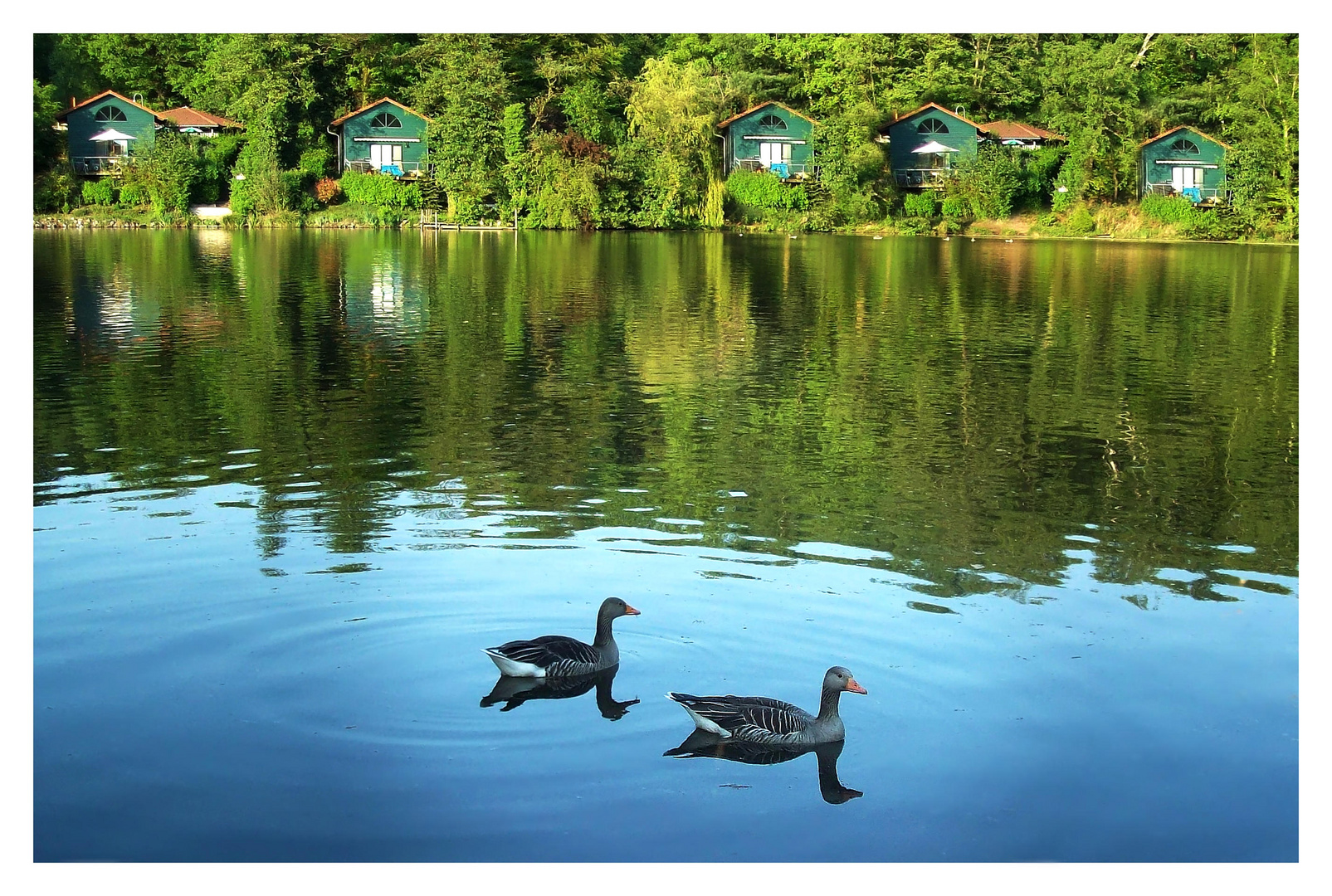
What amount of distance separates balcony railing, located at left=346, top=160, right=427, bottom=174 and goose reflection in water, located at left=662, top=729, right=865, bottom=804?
59.0 metres

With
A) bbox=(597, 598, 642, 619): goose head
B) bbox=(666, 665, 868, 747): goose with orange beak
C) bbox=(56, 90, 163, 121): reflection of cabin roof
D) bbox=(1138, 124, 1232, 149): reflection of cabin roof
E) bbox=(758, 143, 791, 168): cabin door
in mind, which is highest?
bbox=(56, 90, 163, 121): reflection of cabin roof

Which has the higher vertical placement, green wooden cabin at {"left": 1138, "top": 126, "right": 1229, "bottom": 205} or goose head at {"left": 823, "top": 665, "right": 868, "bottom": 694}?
green wooden cabin at {"left": 1138, "top": 126, "right": 1229, "bottom": 205}

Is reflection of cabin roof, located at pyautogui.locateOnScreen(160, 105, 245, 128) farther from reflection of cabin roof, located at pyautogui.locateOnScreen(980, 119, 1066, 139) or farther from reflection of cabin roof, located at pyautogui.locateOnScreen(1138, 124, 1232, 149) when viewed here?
reflection of cabin roof, located at pyautogui.locateOnScreen(1138, 124, 1232, 149)

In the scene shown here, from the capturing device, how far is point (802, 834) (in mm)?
6168

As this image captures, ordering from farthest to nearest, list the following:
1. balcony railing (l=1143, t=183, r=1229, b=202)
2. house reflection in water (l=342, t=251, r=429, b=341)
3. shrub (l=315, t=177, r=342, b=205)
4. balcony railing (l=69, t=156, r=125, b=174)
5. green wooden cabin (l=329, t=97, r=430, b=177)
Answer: green wooden cabin (l=329, t=97, r=430, b=177)
shrub (l=315, t=177, r=342, b=205)
balcony railing (l=69, t=156, r=125, b=174)
balcony railing (l=1143, t=183, r=1229, b=202)
house reflection in water (l=342, t=251, r=429, b=341)

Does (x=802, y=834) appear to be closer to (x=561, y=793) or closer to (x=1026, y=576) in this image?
(x=561, y=793)

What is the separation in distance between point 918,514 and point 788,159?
178 ft

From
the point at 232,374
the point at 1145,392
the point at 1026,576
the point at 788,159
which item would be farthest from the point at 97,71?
the point at 1026,576

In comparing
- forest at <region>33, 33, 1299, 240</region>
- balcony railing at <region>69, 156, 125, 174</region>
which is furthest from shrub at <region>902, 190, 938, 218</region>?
balcony railing at <region>69, 156, 125, 174</region>

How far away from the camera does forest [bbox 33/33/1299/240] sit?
5859 cm

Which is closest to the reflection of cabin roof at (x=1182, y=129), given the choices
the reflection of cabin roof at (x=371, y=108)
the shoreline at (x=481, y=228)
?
the shoreline at (x=481, y=228)

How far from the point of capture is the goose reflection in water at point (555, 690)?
7.41 m

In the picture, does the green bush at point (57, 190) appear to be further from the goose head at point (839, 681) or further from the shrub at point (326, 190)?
the goose head at point (839, 681)

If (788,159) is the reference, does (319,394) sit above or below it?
below
